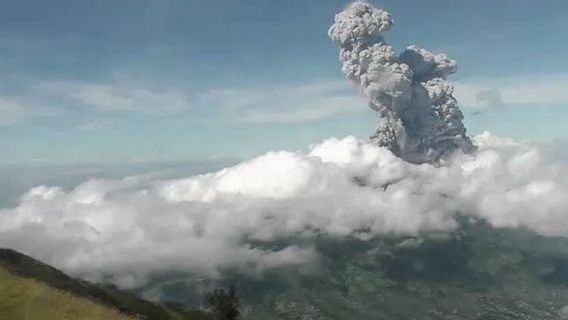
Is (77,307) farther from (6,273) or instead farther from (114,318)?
(6,273)

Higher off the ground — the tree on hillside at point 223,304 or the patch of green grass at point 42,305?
the tree on hillside at point 223,304

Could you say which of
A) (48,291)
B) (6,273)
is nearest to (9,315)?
(48,291)

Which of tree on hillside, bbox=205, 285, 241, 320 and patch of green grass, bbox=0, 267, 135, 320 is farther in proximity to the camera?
tree on hillside, bbox=205, 285, 241, 320

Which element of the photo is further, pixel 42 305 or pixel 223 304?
pixel 223 304

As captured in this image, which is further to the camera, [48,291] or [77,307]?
[48,291]

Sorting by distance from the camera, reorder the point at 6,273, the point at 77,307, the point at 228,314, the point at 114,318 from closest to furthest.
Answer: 1. the point at 114,318
2. the point at 77,307
3. the point at 6,273
4. the point at 228,314

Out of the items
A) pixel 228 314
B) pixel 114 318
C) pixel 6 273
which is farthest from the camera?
pixel 228 314

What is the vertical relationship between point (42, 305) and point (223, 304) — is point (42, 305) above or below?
below

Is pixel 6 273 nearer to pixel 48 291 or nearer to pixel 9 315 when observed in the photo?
pixel 48 291

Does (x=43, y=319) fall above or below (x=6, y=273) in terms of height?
below

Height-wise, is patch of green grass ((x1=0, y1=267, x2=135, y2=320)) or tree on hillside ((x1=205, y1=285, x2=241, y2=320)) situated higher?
tree on hillside ((x1=205, y1=285, x2=241, y2=320))

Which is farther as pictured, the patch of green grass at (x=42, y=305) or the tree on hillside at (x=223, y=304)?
the tree on hillside at (x=223, y=304)
